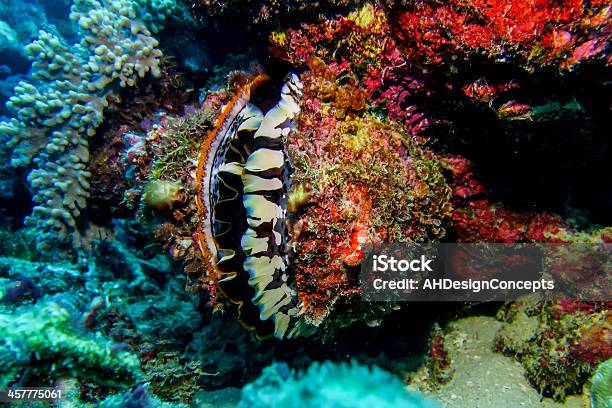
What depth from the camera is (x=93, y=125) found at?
429cm

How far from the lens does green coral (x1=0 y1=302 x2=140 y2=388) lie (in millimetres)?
1685

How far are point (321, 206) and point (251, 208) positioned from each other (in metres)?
0.56

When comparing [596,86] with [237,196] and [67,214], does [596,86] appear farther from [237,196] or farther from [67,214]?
[67,214]

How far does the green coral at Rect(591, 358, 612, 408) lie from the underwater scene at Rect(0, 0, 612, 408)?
0.01 m

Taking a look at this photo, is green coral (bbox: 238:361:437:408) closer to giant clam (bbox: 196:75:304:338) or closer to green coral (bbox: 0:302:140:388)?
green coral (bbox: 0:302:140:388)

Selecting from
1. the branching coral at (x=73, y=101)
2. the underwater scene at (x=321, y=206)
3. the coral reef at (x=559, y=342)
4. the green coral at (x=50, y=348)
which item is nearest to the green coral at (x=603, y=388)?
the underwater scene at (x=321, y=206)

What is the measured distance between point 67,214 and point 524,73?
15.7ft

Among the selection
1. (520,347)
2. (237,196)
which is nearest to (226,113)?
(237,196)

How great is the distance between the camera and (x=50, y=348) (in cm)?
175

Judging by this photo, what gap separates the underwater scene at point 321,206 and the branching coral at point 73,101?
0.09 feet

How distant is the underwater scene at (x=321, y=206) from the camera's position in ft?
7.63

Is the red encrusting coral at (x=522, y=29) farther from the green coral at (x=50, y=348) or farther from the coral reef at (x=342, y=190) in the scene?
the green coral at (x=50, y=348)

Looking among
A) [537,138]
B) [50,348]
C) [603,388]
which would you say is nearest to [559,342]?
[603,388]

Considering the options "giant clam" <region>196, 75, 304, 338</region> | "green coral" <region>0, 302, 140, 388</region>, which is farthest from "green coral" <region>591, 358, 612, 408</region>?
"green coral" <region>0, 302, 140, 388</region>
